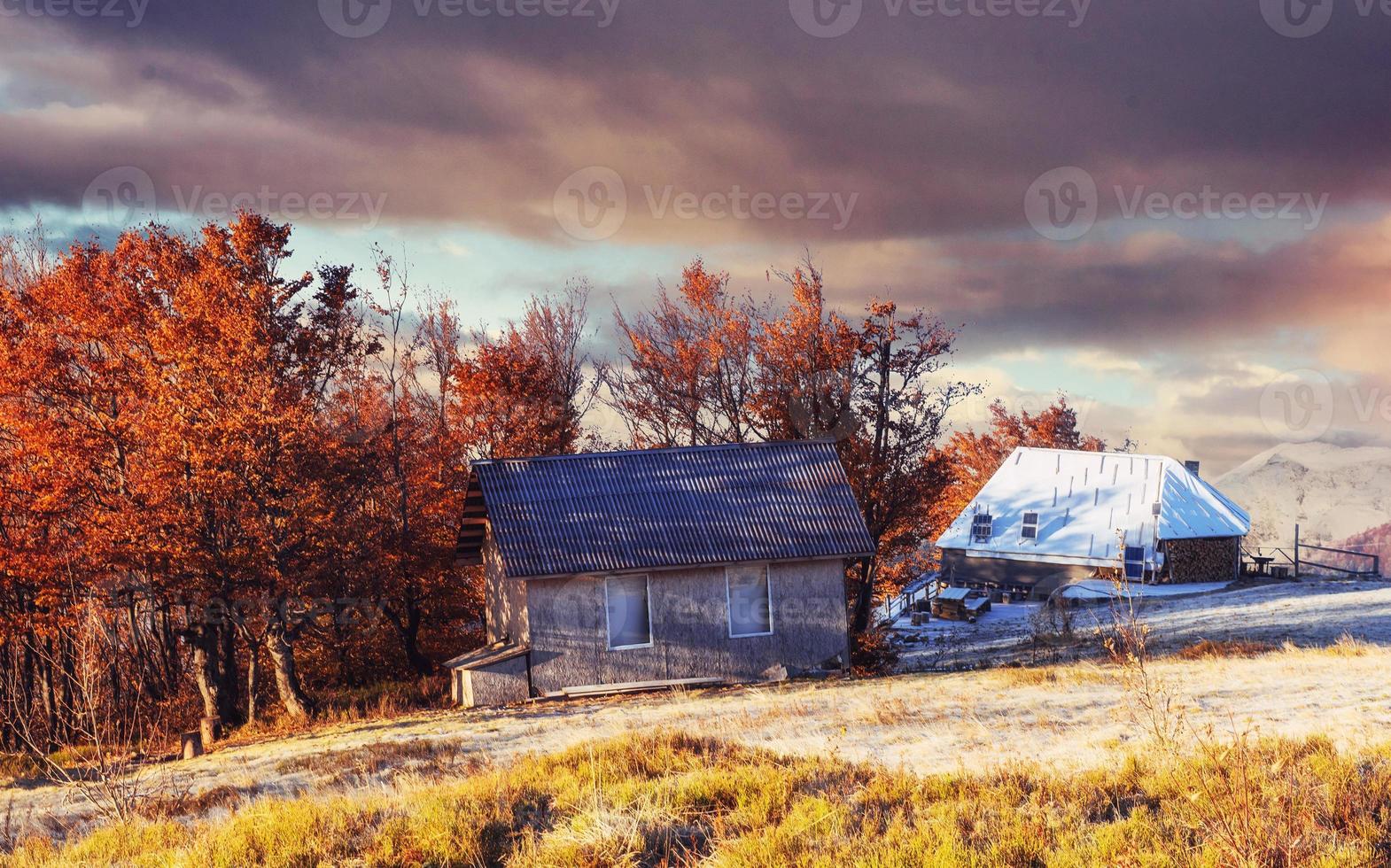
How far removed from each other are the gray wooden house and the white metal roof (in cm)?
2042

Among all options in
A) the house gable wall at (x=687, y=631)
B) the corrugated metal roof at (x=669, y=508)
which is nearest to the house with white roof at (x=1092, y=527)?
the corrugated metal roof at (x=669, y=508)

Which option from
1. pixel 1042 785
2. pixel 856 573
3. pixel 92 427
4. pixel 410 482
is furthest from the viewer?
pixel 856 573

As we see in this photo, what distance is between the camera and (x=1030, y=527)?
4131cm

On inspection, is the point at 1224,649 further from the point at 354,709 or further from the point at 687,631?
the point at 354,709

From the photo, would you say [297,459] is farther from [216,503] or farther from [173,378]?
[173,378]

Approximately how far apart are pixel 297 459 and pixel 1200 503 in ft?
115

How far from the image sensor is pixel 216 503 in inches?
917

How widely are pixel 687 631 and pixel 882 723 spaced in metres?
7.25

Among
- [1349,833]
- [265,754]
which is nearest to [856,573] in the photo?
[265,754]

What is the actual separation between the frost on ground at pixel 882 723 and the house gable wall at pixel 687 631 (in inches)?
36.9

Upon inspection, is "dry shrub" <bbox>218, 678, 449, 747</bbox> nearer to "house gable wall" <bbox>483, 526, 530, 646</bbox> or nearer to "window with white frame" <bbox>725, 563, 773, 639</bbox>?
"house gable wall" <bbox>483, 526, 530, 646</bbox>

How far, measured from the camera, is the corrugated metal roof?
2142cm

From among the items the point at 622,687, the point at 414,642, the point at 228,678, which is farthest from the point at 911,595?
the point at 228,678

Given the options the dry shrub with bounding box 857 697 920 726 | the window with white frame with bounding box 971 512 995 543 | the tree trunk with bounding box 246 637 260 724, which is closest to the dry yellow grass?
the dry shrub with bounding box 857 697 920 726
